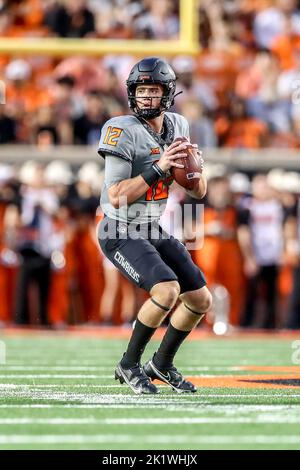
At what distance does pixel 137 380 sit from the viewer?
5281mm

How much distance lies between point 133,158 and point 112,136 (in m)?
0.16

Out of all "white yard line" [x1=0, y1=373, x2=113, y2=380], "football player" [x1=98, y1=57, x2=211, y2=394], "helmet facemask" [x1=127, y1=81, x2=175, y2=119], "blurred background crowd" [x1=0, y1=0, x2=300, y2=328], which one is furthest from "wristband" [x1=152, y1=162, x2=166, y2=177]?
"blurred background crowd" [x1=0, y1=0, x2=300, y2=328]

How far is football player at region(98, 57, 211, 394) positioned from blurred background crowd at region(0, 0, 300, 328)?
5.32 meters

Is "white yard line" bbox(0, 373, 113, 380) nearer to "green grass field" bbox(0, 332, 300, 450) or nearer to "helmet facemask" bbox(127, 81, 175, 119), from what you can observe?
"green grass field" bbox(0, 332, 300, 450)

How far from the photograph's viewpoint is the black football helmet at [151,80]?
17.6 ft

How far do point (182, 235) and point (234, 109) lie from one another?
2.17m

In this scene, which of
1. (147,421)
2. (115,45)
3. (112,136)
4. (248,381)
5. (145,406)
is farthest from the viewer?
(115,45)

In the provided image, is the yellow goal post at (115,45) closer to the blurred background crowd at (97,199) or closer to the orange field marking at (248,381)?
the blurred background crowd at (97,199)

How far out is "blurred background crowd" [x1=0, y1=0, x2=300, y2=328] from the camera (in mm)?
10906

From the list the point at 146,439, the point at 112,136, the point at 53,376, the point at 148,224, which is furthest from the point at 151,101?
the point at 146,439

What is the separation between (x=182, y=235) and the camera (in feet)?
35.3

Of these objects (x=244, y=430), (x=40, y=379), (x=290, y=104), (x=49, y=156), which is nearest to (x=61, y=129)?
(x=49, y=156)

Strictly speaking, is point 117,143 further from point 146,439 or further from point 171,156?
point 146,439

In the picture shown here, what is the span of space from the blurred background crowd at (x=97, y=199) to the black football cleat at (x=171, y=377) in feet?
17.3
